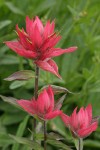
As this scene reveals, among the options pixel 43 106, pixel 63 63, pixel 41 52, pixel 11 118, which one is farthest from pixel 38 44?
pixel 63 63

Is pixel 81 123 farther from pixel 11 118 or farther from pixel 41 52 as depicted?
pixel 11 118

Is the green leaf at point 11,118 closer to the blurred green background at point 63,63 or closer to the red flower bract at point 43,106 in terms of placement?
the blurred green background at point 63,63

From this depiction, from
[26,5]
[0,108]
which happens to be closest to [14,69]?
[0,108]

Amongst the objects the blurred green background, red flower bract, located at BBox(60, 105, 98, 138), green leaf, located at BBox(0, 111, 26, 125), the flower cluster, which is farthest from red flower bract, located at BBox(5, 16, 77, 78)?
green leaf, located at BBox(0, 111, 26, 125)

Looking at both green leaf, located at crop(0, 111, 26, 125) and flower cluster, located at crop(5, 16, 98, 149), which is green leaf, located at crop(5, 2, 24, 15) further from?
flower cluster, located at crop(5, 16, 98, 149)

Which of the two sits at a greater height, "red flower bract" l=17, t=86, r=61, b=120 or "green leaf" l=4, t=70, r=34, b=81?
"green leaf" l=4, t=70, r=34, b=81
